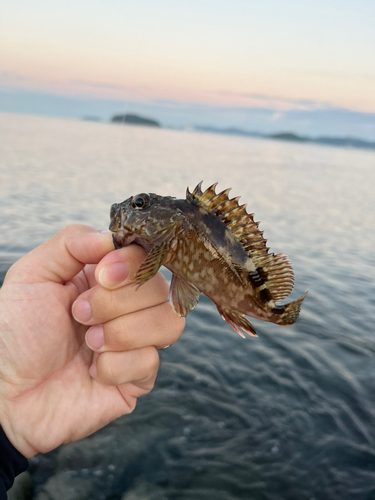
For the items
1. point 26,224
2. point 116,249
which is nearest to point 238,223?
point 116,249

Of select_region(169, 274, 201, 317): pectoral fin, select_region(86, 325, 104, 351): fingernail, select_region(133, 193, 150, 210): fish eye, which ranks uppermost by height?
select_region(133, 193, 150, 210): fish eye

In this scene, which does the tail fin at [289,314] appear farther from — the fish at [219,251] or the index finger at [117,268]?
the index finger at [117,268]

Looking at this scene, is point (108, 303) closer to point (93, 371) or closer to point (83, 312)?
point (83, 312)

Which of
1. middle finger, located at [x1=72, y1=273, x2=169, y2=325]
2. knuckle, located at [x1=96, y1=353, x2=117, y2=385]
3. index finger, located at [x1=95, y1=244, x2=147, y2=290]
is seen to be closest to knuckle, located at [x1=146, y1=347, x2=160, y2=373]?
knuckle, located at [x1=96, y1=353, x2=117, y2=385]

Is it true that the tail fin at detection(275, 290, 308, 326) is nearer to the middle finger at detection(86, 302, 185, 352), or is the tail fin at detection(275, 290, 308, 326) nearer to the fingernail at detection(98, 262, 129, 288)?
the middle finger at detection(86, 302, 185, 352)

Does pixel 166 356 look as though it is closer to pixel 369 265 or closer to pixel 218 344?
pixel 218 344

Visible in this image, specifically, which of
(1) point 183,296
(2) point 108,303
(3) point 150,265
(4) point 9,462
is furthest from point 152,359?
(4) point 9,462
